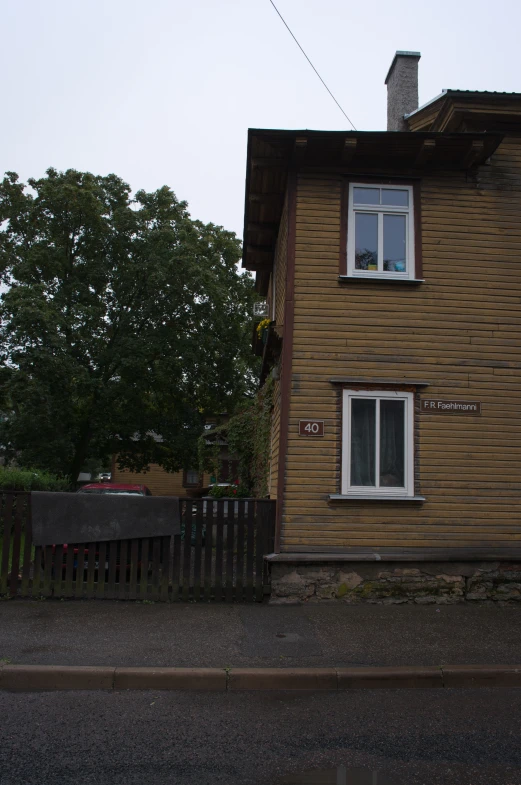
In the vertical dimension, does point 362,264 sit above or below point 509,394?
above

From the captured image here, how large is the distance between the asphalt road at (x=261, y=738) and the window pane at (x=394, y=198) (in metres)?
7.11

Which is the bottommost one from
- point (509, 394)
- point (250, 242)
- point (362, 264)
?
point (509, 394)

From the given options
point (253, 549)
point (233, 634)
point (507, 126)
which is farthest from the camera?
point (507, 126)

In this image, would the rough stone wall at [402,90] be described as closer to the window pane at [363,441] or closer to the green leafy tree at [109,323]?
the window pane at [363,441]

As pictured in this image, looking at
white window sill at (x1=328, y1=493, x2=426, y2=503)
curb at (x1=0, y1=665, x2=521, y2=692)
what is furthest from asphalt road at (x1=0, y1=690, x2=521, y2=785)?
white window sill at (x1=328, y1=493, x2=426, y2=503)

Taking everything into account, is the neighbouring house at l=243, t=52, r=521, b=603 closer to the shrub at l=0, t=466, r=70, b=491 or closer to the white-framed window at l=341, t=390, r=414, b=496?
the white-framed window at l=341, t=390, r=414, b=496

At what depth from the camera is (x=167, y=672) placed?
19.6ft

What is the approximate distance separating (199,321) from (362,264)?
61.5ft

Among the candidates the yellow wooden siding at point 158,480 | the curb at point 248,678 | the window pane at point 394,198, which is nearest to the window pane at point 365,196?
the window pane at point 394,198

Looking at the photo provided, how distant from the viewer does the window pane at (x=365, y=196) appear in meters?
10.3

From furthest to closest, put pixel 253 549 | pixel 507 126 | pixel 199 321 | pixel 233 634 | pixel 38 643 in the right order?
pixel 199 321 → pixel 507 126 → pixel 253 549 → pixel 233 634 → pixel 38 643

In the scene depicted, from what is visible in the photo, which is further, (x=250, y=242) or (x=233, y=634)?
(x=250, y=242)

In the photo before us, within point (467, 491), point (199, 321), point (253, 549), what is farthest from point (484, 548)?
point (199, 321)

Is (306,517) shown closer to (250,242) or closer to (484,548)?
(484,548)
